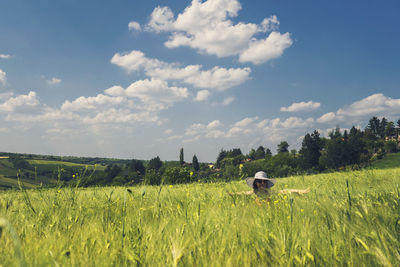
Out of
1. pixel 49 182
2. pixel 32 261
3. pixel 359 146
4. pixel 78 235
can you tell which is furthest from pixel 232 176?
pixel 359 146

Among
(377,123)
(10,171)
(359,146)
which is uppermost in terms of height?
(377,123)

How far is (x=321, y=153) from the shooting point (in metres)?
114

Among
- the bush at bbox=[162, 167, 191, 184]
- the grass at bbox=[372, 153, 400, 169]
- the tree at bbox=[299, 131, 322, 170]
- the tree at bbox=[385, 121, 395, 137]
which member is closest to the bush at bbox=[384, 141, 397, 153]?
the grass at bbox=[372, 153, 400, 169]

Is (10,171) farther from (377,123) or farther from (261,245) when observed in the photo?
(377,123)

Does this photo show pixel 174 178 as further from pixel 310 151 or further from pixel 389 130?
pixel 389 130

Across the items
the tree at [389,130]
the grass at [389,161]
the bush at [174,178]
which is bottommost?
the grass at [389,161]

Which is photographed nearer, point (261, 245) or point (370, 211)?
point (261, 245)

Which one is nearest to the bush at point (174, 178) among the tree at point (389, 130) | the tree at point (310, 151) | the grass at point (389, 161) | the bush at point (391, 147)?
the tree at point (310, 151)

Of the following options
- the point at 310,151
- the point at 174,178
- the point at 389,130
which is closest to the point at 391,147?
the point at 310,151

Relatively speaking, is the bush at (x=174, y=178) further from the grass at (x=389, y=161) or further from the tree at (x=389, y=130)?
the tree at (x=389, y=130)

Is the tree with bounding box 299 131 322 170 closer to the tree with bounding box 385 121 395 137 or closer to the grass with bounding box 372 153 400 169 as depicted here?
the grass with bounding box 372 153 400 169

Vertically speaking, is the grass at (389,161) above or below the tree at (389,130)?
below

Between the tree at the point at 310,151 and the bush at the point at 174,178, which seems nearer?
the bush at the point at 174,178

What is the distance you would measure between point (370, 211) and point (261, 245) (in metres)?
1.32
